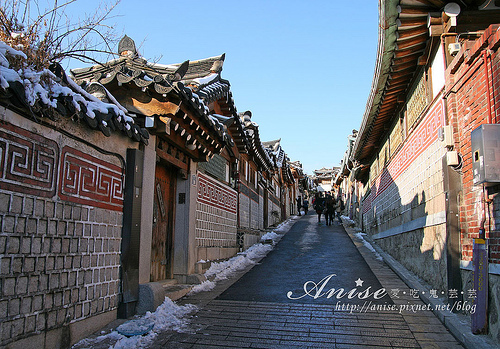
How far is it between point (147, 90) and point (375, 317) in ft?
17.5

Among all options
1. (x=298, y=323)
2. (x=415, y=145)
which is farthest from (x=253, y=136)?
(x=298, y=323)

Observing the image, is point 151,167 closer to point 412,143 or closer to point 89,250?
point 89,250

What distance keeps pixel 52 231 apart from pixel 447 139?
5.90 meters

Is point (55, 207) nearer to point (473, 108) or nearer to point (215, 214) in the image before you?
point (473, 108)

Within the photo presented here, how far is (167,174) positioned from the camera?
8.59m

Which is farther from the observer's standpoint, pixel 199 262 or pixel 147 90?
pixel 199 262

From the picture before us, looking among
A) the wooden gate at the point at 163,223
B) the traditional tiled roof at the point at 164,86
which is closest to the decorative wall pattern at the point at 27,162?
the traditional tiled roof at the point at 164,86

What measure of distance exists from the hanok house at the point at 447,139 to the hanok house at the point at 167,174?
4.01 m

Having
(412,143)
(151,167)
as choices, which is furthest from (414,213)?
(151,167)

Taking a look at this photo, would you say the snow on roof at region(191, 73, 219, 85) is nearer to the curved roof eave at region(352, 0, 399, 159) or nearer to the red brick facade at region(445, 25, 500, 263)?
the curved roof eave at region(352, 0, 399, 159)

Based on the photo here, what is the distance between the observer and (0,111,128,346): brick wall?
3.85 m

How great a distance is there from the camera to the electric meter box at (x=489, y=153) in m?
4.64

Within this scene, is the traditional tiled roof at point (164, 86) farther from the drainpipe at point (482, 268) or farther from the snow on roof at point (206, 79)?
the drainpipe at point (482, 268)

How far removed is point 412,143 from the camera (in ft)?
30.4
